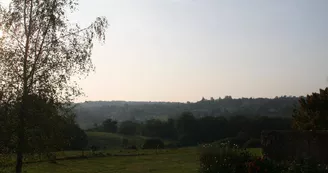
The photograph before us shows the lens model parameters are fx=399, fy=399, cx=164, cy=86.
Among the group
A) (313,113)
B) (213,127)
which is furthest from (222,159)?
(213,127)

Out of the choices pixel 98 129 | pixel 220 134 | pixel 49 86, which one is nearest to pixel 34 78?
pixel 49 86

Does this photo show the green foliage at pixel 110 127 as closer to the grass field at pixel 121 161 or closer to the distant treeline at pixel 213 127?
the distant treeline at pixel 213 127

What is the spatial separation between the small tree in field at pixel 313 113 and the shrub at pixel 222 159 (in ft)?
69.6

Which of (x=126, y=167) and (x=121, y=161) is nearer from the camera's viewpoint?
(x=126, y=167)

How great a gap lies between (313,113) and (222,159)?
24943 mm

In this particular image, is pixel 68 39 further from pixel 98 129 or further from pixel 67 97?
pixel 98 129

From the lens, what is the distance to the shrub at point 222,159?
19.8 metres

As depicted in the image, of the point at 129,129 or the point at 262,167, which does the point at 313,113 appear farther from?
the point at 129,129

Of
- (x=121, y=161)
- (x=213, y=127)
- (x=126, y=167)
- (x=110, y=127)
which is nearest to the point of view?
(x=126, y=167)

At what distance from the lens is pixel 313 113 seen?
4209 cm

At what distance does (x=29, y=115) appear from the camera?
13719 mm

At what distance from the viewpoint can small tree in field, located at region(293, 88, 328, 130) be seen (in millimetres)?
40719

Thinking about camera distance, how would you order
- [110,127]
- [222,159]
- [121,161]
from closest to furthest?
[222,159]
[121,161]
[110,127]

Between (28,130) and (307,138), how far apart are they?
16516 mm
